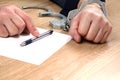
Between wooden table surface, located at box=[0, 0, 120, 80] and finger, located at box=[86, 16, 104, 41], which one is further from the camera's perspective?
finger, located at box=[86, 16, 104, 41]

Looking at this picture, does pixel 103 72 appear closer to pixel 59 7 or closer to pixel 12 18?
pixel 12 18

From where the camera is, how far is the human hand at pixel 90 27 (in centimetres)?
83

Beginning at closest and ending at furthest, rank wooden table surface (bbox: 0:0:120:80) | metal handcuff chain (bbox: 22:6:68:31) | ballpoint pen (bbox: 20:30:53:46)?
wooden table surface (bbox: 0:0:120:80), ballpoint pen (bbox: 20:30:53:46), metal handcuff chain (bbox: 22:6:68:31)

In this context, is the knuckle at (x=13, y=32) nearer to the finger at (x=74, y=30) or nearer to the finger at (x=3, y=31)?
the finger at (x=3, y=31)

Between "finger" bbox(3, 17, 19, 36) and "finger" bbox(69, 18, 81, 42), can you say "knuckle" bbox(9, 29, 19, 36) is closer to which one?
"finger" bbox(3, 17, 19, 36)

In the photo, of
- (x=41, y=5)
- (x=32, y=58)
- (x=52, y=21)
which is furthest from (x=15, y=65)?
(x=41, y=5)

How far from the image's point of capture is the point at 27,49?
29.1 inches

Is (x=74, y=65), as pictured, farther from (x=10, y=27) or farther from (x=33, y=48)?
(x=10, y=27)

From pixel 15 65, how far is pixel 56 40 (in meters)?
0.21

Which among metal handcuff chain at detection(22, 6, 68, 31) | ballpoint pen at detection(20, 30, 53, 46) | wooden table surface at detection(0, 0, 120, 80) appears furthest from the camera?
metal handcuff chain at detection(22, 6, 68, 31)

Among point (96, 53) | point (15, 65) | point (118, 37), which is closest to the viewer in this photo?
point (15, 65)

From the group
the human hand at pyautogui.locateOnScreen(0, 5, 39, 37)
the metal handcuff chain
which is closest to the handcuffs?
the metal handcuff chain

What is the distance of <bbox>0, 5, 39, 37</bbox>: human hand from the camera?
2.68 ft

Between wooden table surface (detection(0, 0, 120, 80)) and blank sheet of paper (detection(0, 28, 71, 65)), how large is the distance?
0.02 metres
